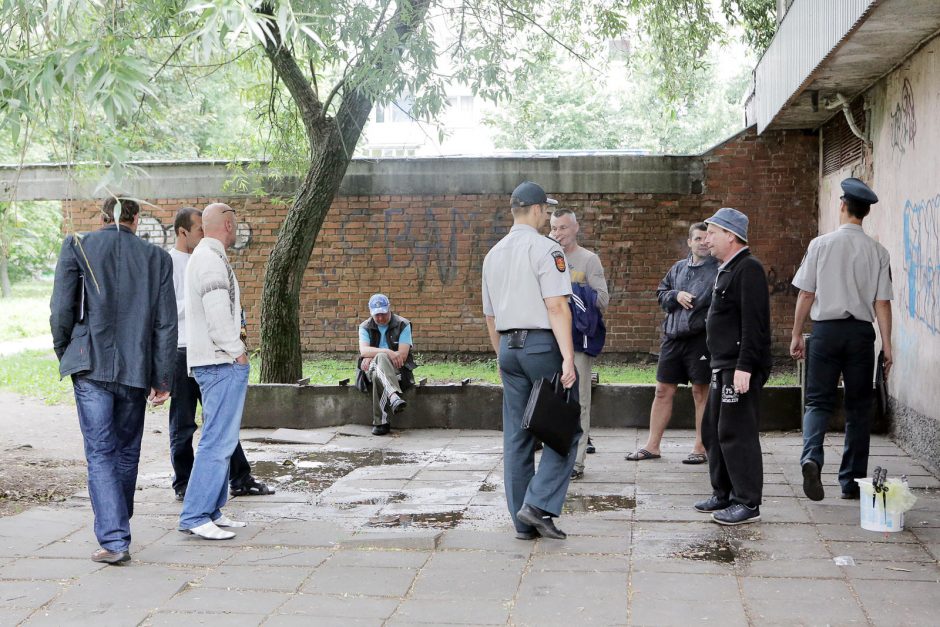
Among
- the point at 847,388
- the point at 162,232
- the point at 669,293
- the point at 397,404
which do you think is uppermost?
the point at 162,232

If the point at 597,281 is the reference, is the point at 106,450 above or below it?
below

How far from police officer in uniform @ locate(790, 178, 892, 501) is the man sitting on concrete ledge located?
153 inches

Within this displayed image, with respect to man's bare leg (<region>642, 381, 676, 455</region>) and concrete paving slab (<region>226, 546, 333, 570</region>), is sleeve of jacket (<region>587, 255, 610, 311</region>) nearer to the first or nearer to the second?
man's bare leg (<region>642, 381, 676, 455</region>)

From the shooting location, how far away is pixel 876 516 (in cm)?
569

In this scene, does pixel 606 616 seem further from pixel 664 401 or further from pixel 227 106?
pixel 227 106

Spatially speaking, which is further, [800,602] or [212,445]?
[212,445]

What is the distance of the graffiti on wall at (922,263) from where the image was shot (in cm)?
746

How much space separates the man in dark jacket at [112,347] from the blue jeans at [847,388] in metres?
4.01

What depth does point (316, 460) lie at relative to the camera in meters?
8.33

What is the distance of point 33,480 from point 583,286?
14.2 feet

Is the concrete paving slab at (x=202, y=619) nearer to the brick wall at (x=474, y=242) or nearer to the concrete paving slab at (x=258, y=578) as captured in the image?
the concrete paving slab at (x=258, y=578)

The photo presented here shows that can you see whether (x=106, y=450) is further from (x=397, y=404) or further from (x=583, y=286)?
(x=397, y=404)

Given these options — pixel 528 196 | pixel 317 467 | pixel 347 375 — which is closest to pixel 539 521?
pixel 528 196

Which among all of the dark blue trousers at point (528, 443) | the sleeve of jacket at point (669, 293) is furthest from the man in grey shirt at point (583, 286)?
the dark blue trousers at point (528, 443)
